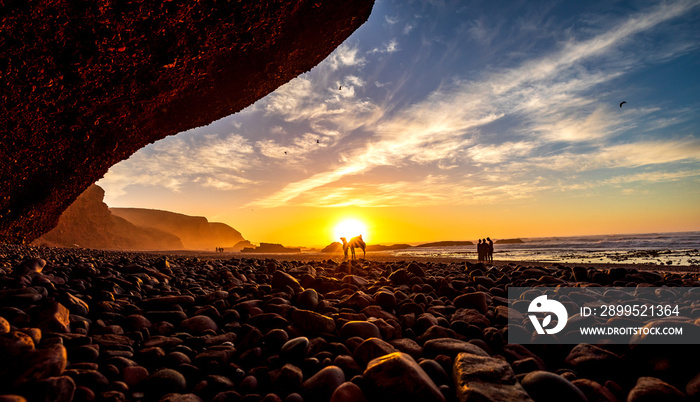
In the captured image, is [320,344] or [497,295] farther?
[497,295]

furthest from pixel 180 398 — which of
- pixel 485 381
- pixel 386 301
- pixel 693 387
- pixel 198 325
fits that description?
pixel 693 387

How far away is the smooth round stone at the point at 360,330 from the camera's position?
108 inches

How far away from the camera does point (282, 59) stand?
8266 millimetres

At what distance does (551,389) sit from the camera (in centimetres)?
183

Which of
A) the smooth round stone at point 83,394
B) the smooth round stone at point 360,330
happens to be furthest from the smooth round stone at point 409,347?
the smooth round stone at point 83,394

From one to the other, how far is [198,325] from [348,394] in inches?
73.3

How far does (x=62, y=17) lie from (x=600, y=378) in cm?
873

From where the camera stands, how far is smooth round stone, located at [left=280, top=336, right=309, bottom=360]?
2377 mm

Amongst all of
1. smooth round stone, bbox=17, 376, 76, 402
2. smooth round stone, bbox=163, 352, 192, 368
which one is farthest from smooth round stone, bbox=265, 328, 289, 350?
smooth round stone, bbox=17, 376, 76, 402

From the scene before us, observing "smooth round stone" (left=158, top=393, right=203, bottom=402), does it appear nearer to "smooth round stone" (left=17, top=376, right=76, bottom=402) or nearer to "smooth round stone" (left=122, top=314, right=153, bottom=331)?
"smooth round stone" (left=17, top=376, right=76, bottom=402)

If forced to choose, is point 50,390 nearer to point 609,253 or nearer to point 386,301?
point 386,301

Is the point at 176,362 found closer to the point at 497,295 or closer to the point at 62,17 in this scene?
the point at 497,295

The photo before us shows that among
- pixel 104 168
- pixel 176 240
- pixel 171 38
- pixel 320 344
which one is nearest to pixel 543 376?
pixel 320 344

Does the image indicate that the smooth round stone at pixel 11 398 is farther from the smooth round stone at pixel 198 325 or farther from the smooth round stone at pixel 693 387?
the smooth round stone at pixel 693 387
